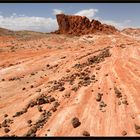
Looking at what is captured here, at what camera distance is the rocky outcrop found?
6162cm

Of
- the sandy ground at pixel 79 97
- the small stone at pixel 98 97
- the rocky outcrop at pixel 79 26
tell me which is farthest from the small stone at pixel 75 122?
the rocky outcrop at pixel 79 26

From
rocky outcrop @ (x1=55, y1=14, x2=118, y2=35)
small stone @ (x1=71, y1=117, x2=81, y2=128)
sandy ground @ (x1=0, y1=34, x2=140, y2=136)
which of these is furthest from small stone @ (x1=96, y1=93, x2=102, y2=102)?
rocky outcrop @ (x1=55, y1=14, x2=118, y2=35)

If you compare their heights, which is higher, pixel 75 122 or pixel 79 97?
pixel 79 97

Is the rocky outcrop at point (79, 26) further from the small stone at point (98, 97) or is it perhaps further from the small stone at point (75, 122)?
the small stone at point (75, 122)

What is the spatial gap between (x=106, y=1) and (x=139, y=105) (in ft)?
23.9

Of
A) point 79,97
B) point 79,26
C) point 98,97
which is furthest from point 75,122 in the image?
point 79,26

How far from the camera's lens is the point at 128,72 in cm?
1547

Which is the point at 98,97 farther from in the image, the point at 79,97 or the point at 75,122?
the point at 75,122

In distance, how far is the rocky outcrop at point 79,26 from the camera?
6162 cm

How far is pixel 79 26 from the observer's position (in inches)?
2457

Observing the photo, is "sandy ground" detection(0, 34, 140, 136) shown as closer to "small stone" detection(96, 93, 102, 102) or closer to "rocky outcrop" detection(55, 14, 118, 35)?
"small stone" detection(96, 93, 102, 102)

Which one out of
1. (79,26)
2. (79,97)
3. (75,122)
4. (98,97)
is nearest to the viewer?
(75,122)

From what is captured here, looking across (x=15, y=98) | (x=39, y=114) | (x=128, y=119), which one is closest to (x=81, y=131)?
(x=128, y=119)

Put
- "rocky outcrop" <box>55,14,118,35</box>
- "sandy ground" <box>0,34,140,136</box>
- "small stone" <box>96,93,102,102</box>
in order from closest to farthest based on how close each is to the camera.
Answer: "sandy ground" <box>0,34,140,136</box> → "small stone" <box>96,93,102,102</box> → "rocky outcrop" <box>55,14,118,35</box>
